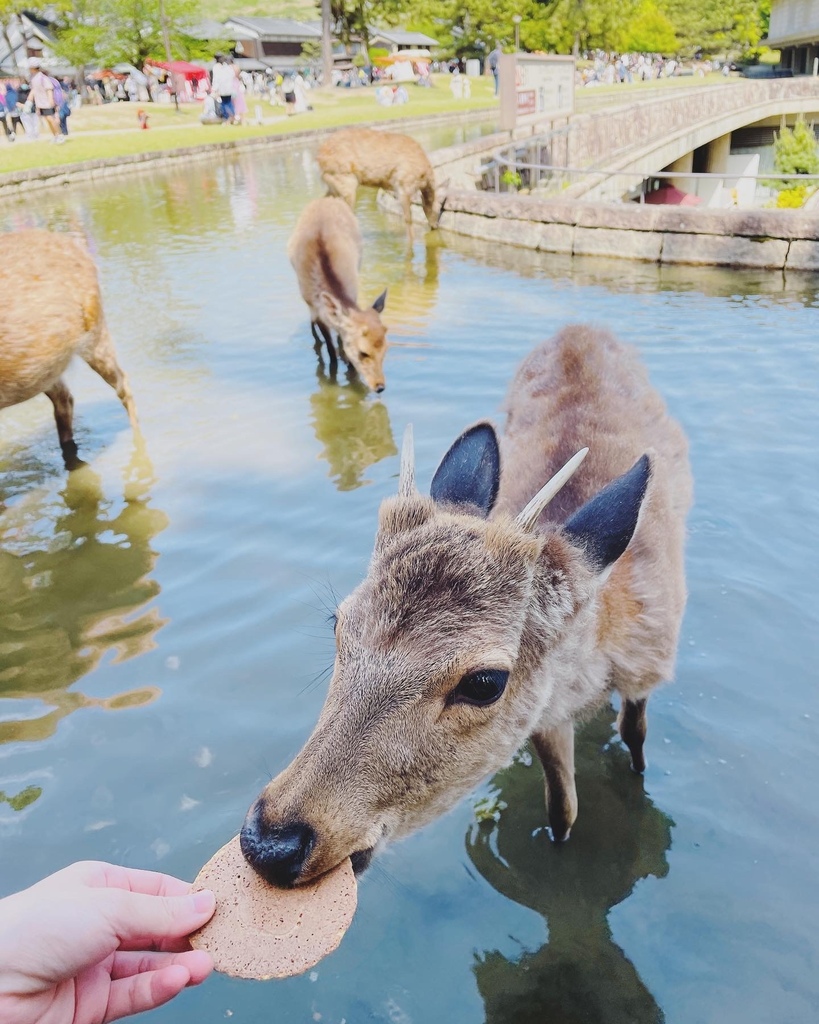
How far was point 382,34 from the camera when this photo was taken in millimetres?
100312

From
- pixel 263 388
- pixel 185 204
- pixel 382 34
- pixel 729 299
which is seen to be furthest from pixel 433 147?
pixel 382 34

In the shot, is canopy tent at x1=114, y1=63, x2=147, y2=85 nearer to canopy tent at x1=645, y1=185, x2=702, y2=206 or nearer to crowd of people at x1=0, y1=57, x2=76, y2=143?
crowd of people at x1=0, y1=57, x2=76, y2=143

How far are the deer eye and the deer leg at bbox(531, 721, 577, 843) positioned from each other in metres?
0.98

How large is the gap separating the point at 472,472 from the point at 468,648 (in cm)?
98

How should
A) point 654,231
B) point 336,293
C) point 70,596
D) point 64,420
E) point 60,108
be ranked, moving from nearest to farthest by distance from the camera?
point 70,596, point 64,420, point 336,293, point 654,231, point 60,108

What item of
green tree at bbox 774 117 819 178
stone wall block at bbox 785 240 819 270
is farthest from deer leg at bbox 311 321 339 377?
green tree at bbox 774 117 819 178

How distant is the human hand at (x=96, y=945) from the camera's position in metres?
2.06

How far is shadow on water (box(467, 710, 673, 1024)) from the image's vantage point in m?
3.27

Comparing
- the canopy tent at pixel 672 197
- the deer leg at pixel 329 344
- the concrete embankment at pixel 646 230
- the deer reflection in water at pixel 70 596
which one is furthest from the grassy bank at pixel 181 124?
the deer reflection in water at pixel 70 596

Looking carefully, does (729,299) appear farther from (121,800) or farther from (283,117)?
(283,117)

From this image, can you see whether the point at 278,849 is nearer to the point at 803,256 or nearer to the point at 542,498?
the point at 542,498

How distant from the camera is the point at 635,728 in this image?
415cm

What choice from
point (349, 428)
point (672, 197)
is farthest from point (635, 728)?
point (672, 197)

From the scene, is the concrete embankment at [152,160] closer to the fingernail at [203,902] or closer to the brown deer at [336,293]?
the brown deer at [336,293]
